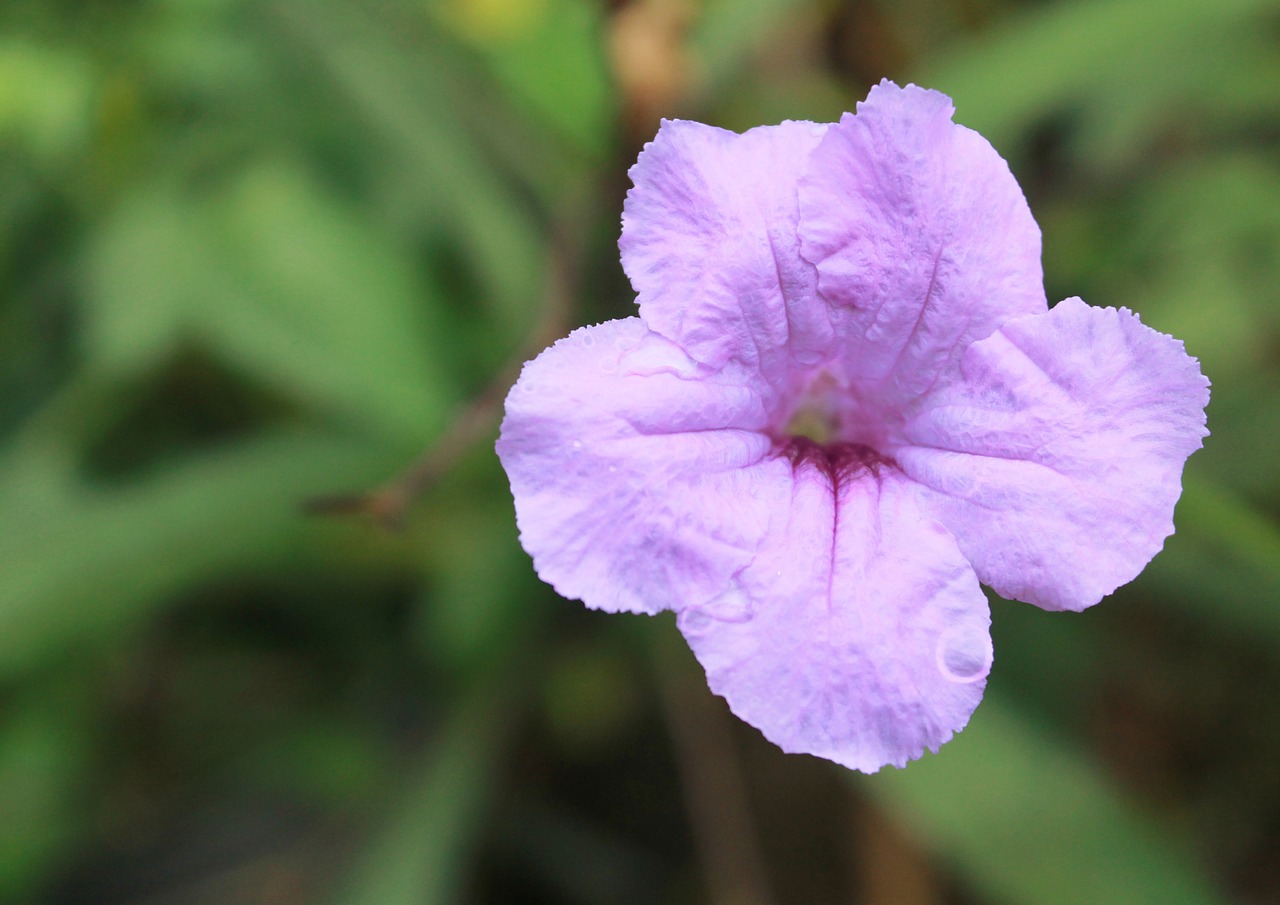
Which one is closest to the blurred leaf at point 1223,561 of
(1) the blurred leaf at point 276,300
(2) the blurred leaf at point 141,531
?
(1) the blurred leaf at point 276,300

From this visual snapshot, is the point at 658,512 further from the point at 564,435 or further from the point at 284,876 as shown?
the point at 284,876

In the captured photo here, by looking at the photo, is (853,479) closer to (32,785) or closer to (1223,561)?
(1223,561)

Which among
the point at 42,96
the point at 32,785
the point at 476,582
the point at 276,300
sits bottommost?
the point at 32,785

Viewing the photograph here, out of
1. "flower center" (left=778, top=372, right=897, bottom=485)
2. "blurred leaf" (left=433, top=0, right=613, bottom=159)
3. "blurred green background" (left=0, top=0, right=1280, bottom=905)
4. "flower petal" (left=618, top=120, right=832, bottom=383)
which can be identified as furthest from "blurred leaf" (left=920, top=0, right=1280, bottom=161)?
"flower petal" (left=618, top=120, right=832, bottom=383)

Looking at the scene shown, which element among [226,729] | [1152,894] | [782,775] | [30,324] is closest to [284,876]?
[226,729]

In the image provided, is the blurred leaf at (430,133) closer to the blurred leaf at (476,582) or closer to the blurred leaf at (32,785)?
the blurred leaf at (476,582)

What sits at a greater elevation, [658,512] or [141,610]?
[658,512]

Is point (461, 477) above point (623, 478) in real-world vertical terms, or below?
below

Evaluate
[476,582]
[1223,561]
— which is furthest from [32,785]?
Result: [1223,561]
